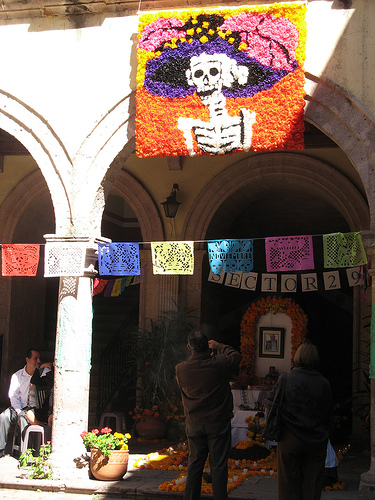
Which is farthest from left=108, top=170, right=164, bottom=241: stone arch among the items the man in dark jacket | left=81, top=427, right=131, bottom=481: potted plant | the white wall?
the man in dark jacket

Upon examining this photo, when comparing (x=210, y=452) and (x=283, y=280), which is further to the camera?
(x=283, y=280)

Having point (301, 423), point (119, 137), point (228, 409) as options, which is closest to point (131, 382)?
point (119, 137)

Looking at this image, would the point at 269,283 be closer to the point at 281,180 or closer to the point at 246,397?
the point at 246,397

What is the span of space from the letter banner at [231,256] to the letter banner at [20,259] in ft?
6.97

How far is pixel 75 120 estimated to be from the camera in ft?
25.6

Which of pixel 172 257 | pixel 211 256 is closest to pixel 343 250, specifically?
pixel 211 256

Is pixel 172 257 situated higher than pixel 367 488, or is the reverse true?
pixel 172 257

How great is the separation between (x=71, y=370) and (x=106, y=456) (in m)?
0.99

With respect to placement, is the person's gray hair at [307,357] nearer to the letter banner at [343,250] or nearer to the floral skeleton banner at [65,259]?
the letter banner at [343,250]

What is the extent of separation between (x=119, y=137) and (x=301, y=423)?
13.5ft

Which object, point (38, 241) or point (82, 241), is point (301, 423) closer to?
point (82, 241)

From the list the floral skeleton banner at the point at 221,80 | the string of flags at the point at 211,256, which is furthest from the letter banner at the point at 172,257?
the floral skeleton banner at the point at 221,80

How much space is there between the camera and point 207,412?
18.4 feet

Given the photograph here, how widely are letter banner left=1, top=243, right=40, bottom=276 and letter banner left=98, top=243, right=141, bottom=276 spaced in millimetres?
872
